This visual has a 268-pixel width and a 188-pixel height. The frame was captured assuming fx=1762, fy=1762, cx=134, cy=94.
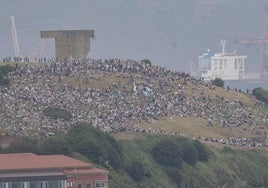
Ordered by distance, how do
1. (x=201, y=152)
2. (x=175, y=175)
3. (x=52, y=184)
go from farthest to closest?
(x=201, y=152) < (x=175, y=175) < (x=52, y=184)

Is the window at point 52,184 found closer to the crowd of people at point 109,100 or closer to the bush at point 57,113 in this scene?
the crowd of people at point 109,100

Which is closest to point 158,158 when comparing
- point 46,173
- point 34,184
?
point 46,173

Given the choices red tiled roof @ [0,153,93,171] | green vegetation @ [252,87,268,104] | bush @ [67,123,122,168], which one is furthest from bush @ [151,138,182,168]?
green vegetation @ [252,87,268,104]

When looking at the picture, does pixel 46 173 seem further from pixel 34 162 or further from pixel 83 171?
pixel 83 171

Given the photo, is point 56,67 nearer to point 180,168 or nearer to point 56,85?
point 56,85

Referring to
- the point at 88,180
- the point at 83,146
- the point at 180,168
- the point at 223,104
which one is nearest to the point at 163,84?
the point at 223,104
